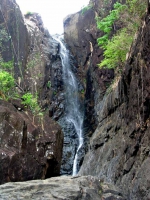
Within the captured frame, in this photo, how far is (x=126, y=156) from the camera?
7.98 metres

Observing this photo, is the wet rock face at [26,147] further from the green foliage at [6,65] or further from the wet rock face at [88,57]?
the wet rock face at [88,57]

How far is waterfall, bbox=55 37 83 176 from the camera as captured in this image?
20.5m

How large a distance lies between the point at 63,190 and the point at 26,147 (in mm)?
8414

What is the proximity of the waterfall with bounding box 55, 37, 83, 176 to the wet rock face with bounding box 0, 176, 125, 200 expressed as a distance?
11231mm

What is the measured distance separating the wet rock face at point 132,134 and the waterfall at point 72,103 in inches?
326

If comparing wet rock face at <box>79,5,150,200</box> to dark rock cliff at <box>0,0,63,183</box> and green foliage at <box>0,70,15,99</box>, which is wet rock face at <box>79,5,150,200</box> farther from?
green foliage at <box>0,70,15,99</box>

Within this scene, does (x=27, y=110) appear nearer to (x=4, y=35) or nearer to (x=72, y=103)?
(x=4, y=35)

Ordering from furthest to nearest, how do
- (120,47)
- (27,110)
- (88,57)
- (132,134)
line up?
(88,57) → (27,110) → (120,47) → (132,134)

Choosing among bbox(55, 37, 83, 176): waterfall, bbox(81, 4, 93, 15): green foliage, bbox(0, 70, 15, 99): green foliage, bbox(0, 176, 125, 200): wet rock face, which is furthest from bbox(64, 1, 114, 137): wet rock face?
bbox(0, 176, 125, 200): wet rock face

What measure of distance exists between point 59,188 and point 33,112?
10.8 metres

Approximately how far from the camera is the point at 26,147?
45.0 ft

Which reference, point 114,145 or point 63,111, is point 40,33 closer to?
point 63,111

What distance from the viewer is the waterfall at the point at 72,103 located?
20.5 m

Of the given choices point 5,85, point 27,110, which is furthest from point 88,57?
point 5,85
